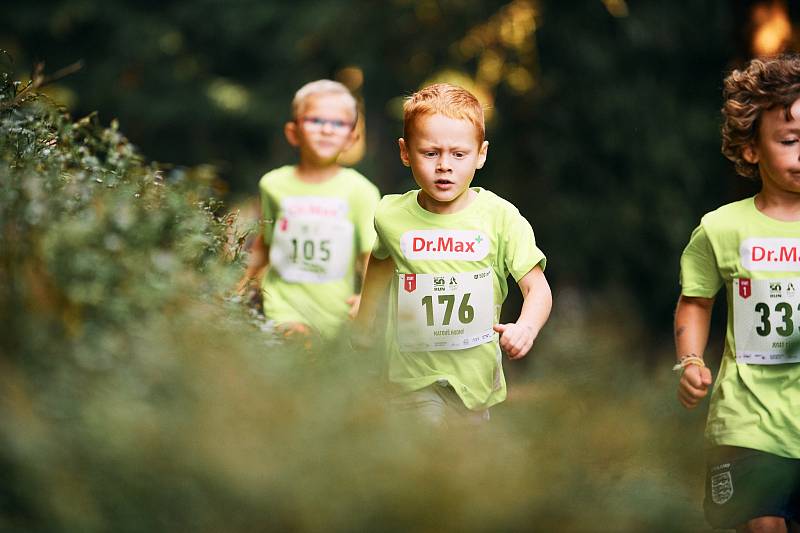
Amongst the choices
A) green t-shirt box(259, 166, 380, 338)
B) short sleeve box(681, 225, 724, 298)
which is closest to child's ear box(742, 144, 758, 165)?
short sleeve box(681, 225, 724, 298)

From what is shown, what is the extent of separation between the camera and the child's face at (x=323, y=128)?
22.3 ft

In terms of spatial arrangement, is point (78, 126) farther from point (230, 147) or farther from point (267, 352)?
point (230, 147)

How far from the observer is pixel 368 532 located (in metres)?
2.37

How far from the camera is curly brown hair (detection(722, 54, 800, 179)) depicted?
435cm

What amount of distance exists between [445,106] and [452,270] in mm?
589

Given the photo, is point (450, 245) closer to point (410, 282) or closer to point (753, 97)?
point (410, 282)

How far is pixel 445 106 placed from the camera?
446 cm

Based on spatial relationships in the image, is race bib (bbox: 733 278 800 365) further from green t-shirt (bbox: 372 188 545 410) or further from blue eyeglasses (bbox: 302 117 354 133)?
blue eyeglasses (bbox: 302 117 354 133)

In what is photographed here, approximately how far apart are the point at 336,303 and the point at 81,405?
3887 millimetres

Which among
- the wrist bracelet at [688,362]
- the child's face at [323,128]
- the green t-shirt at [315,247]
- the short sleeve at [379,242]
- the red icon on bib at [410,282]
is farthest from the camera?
the child's face at [323,128]

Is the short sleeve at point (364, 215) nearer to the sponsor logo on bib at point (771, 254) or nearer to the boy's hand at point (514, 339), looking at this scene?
the boy's hand at point (514, 339)

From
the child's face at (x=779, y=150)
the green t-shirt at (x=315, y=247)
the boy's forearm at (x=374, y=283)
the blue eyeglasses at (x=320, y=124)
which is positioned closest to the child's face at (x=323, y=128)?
the blue eyeglasses at (x=320, y=124)

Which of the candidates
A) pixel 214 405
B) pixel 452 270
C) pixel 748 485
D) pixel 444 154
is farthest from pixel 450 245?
pixel 214 405

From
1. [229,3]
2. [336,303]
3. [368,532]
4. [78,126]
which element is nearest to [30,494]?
[368,532]
